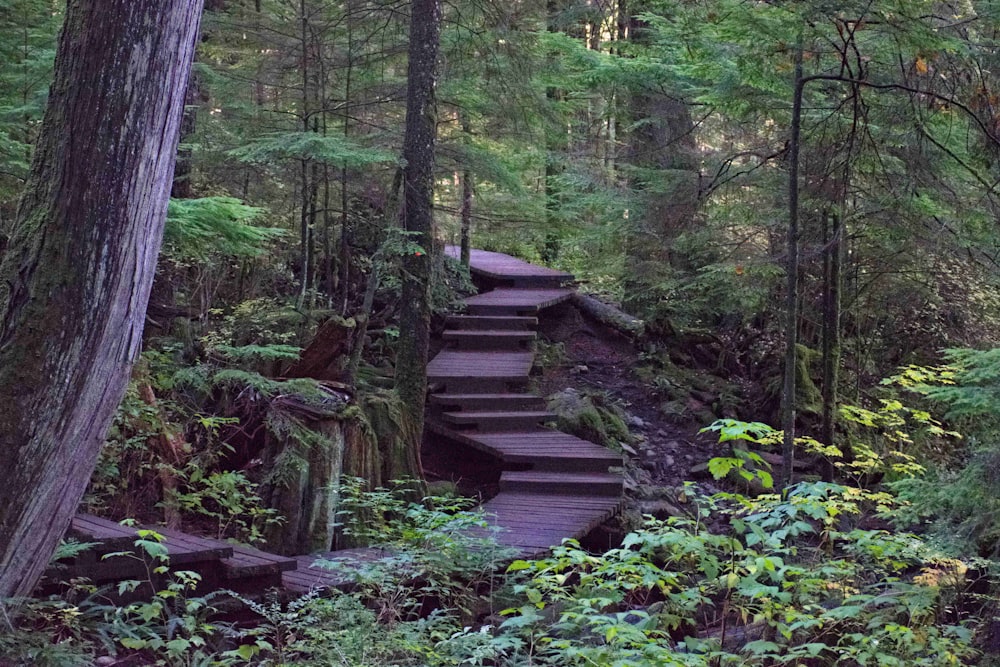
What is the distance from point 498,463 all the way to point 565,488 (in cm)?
133

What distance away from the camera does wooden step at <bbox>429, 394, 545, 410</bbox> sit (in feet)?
34.8

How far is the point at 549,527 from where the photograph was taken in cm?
798

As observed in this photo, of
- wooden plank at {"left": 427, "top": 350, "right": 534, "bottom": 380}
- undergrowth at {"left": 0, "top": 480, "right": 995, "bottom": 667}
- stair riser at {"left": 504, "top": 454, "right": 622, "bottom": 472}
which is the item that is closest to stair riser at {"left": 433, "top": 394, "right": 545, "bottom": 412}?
wooden plank at {"left": 427, "top": 350, "right": 534, "bottom": 380}

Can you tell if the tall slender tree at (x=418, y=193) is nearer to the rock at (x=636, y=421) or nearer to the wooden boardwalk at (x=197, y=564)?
the wooden boardwalk at (x=197, y=564)

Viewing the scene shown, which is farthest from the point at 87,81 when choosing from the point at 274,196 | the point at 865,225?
the point at 865,225

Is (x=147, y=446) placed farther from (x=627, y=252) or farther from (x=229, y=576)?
(x=627, y=252)

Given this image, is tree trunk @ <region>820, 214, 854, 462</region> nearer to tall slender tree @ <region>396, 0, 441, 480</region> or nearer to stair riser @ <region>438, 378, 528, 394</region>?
stair riser @ <region>438, 378, 528, 394</region>

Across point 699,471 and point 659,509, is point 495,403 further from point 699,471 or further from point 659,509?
point 699,471

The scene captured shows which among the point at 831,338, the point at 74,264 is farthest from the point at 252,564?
the point at 831,338

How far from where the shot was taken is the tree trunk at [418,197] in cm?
906

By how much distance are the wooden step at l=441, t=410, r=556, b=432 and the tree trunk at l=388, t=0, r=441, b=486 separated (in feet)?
3.43

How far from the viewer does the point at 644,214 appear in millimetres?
11234

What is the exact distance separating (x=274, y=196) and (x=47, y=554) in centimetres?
802

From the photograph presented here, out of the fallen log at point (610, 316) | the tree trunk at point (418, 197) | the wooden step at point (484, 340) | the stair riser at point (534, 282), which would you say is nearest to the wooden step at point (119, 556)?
the tree trunk at point (418, 197)
